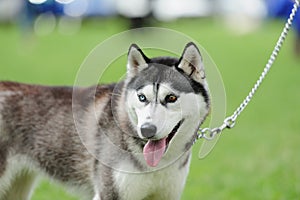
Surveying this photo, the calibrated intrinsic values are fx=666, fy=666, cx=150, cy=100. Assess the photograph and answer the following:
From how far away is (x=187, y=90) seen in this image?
405 centimetres

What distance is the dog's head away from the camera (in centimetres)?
388

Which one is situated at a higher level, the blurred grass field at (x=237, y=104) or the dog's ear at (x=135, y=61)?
the dog's ear at (x=135, y=61)

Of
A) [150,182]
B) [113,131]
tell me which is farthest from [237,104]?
[150,182]

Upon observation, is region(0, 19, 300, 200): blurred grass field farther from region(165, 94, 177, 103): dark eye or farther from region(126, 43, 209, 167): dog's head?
region(165, 94, 177, 103): dark eye

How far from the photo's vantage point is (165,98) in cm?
392

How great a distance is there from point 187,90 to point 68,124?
1.18 meters

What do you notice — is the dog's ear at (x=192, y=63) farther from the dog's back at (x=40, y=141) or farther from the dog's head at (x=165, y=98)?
the dog's back at (x=40, y=141)

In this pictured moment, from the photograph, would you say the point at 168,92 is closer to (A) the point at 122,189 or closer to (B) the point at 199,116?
(B) the point at 199,116

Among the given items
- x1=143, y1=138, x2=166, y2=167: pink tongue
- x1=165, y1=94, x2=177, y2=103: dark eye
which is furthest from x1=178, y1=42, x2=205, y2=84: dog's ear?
x1=143, y1=138, x2=166, y2=167: pink tongue

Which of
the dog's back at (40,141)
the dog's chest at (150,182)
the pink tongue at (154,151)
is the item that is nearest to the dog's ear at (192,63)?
the pink tongue at (154,151)

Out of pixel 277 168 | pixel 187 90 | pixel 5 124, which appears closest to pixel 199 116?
pixel 187 90

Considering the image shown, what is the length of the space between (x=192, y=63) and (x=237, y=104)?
7926mm

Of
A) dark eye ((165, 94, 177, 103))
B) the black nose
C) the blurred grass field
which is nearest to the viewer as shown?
the black nose

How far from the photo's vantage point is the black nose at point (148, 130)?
380cm
